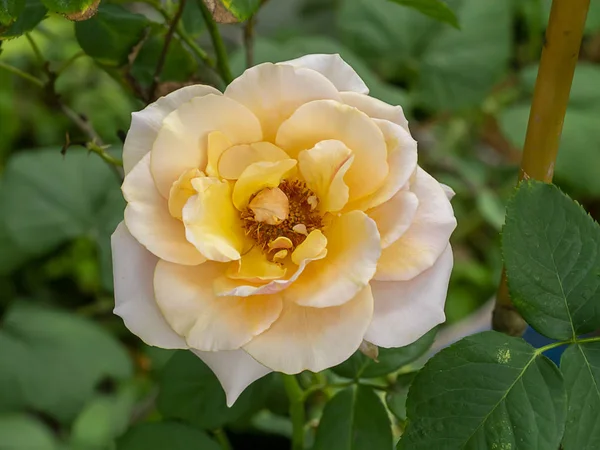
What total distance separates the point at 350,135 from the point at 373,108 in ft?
0.06

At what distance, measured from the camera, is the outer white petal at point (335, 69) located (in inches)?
12.6

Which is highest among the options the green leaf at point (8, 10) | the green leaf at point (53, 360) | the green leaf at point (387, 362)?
the green leaf at point (8, 10)

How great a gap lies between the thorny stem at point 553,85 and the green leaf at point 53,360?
0.68 m

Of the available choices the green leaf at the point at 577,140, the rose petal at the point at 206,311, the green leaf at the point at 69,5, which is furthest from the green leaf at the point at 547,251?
the green leaf at the point at 577,140

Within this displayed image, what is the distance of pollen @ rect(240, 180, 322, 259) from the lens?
36 cm

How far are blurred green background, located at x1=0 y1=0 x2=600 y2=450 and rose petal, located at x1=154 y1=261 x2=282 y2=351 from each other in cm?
28

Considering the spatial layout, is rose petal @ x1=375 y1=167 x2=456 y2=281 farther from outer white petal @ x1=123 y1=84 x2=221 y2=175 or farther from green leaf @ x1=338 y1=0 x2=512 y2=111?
green leaf @ x1=338 y1=0 x2=512 y2=111

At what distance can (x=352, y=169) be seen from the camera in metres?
0.32

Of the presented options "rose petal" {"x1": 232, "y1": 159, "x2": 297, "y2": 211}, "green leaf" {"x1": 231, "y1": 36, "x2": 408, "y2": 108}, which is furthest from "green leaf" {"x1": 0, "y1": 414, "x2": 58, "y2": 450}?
"rose petal" {"x1": 232, "y1": 159, "x2": 297, "y2": 211}

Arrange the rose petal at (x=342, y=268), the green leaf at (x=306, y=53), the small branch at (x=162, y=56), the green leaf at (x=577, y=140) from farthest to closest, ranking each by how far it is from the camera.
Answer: the green leaf at (x=577, y=140), the green leaf at (x=306, y=53), the small branch at (x=162, y=56), the rose petal at (x=342, y=268)

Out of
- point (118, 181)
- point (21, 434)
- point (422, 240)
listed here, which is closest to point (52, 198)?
point (118, 181)

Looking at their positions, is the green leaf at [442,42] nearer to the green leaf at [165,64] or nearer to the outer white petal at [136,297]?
the green leaf at [165,64]

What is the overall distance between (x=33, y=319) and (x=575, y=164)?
0.78 metres

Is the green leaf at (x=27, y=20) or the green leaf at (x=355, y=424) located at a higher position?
the green leaf at (x=27, y=20)
